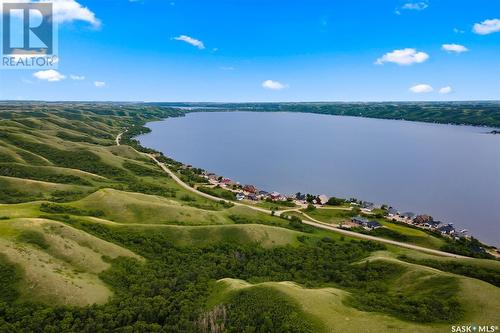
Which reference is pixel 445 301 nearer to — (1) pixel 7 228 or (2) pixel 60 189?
(1) pixel 7 228

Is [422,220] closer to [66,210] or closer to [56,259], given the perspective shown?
[56,259]

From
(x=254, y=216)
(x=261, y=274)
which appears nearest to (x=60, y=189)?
(x=254, y=216)

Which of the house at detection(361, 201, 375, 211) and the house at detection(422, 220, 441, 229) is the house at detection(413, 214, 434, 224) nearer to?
the house at detection(422, 220, 441, 229)

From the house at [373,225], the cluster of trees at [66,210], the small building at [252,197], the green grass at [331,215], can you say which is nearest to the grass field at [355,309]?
the house at [373,225]

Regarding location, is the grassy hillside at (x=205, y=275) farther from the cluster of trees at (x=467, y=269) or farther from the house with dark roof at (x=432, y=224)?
the house with dark roof at (x=432, y=224)

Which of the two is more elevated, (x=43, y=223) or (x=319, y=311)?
(x=43, y=223)

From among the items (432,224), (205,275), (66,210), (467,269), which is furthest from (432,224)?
(66,210)

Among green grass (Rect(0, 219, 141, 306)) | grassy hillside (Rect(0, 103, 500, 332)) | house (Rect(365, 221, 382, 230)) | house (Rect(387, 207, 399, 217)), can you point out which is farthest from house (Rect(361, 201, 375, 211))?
green grass (Rect(0, 219, 141, 306))
